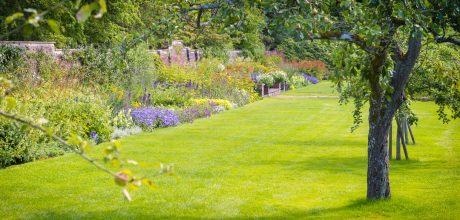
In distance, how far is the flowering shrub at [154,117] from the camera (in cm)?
1634

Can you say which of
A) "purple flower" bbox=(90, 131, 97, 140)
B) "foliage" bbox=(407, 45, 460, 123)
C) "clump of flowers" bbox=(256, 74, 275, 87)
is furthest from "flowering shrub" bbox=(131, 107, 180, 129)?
"clump of flowers" bbox=(256, 74, 275, 87)

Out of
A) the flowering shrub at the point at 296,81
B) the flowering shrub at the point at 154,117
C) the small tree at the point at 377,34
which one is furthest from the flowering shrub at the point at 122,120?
the flowering shrub at the point at 296,81

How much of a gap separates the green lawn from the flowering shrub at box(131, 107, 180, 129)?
578 millimetres

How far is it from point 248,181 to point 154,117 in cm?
720

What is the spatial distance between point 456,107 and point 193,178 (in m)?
4.68

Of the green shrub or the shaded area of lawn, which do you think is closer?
the shaded area of lawn

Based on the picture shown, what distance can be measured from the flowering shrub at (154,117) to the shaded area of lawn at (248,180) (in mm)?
473

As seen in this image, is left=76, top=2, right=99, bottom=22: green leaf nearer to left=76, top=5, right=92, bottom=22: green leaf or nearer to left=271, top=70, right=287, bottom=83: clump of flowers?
left=76, top=5, right=92, bottom=22: green leaf

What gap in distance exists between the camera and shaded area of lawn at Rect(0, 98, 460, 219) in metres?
8.27

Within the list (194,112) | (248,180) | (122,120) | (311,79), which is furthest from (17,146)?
(311,79)

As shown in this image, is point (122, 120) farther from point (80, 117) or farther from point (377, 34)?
point (377, 34)

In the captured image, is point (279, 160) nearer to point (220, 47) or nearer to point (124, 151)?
point (124, 151)

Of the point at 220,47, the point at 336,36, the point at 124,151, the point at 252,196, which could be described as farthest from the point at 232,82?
the point at 336,36

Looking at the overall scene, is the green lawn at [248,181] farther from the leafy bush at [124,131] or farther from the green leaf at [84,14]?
the green leaf at [84,14]
